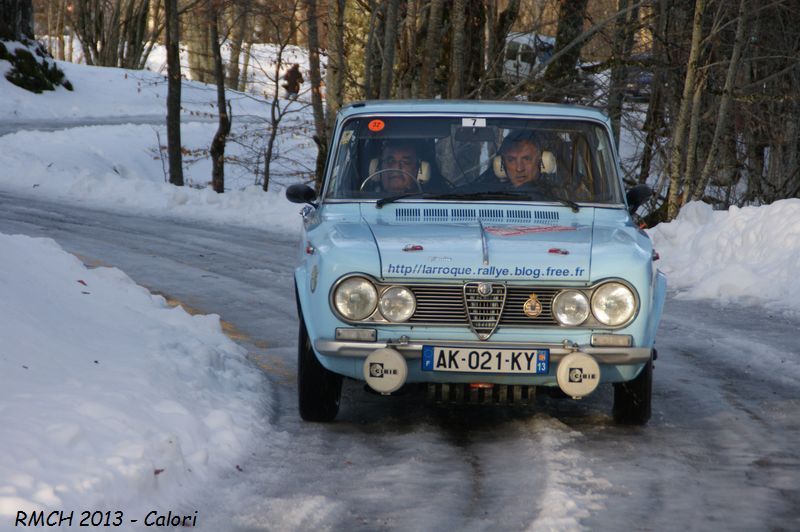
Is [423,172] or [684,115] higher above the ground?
[684,115]

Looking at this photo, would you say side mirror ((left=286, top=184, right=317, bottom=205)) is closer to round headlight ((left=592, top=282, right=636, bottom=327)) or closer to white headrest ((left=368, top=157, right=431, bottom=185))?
white headrest ((left=368, top=157, right=431, bottom=185))

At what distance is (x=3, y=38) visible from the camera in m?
34.9

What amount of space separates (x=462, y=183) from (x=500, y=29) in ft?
50.4

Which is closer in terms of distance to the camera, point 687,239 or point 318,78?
point 687,239

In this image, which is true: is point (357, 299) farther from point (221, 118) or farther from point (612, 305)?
point (221, 118)

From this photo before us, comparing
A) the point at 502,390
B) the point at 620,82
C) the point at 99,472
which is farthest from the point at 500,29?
the point at 99,472

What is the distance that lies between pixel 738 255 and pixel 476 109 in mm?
5993

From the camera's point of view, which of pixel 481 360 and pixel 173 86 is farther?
pixel 173 86

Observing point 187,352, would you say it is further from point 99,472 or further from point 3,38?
point 3,38

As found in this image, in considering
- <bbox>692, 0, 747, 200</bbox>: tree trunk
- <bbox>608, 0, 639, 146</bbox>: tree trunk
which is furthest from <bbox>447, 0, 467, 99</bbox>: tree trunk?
<bbox>692, 0, 747, 200</bbox>: tree trunk

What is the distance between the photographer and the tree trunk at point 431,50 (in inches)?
747

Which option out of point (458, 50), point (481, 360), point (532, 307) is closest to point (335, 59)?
point (458, 50)

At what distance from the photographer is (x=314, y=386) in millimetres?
6066

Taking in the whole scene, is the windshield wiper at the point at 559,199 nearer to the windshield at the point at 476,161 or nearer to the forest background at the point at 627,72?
the windshield at the point at 476,161
